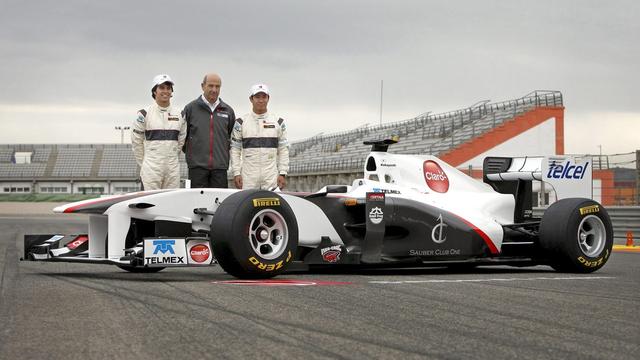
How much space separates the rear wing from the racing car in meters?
0.01

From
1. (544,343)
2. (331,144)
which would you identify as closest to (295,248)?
(544,343)

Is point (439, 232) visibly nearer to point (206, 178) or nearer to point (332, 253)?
point (332, 253)

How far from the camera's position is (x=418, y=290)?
279 inches

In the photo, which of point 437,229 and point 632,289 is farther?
point 437,229

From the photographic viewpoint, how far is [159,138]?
9383 mm

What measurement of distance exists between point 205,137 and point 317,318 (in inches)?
186

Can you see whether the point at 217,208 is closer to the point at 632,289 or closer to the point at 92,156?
the point at 632,289

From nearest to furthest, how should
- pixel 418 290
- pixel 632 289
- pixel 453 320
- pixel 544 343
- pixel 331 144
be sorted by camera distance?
pixel 544 343 < pixel 453 320 < pixel 418 290 < pixel 632 289 < pixel 331 144

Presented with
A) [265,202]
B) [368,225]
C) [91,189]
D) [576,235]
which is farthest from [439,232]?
[91,189]

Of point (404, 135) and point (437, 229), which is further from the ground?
point (404, 135)

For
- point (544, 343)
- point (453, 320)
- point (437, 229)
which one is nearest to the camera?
point (544, 343)

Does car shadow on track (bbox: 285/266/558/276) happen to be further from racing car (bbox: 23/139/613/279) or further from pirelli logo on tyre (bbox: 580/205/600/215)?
pirelli logo on tyre (bbox: 580/205/600/215)

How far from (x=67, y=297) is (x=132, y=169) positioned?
265 feet

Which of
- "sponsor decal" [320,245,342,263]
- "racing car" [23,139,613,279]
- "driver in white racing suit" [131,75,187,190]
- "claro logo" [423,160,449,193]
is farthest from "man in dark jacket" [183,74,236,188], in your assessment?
"claro logo" [423,160,449,193]
